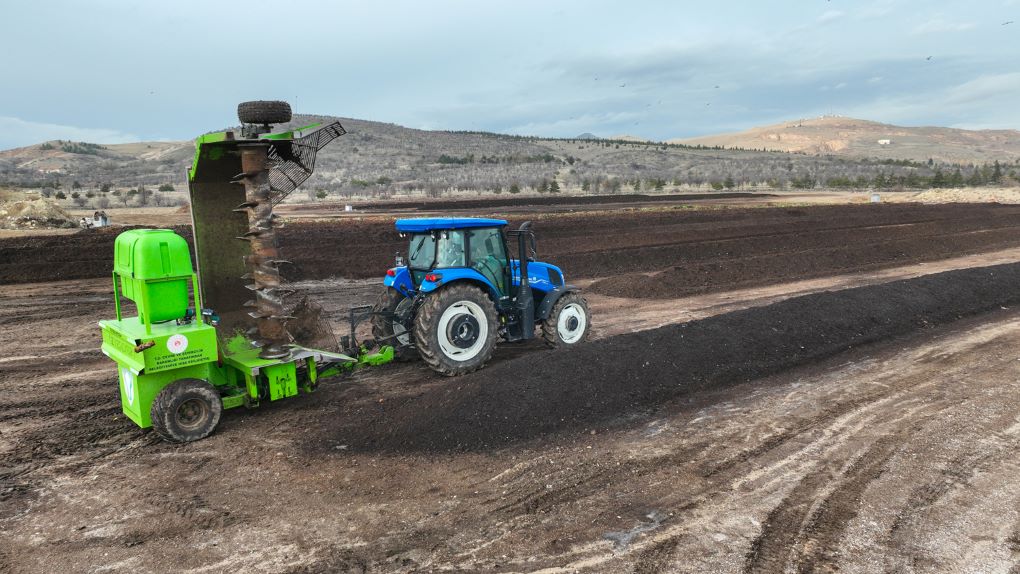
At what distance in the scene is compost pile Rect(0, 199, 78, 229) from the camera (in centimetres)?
2756

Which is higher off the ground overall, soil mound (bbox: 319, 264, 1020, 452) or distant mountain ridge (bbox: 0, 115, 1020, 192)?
distant mountain ridge (bbox: 0, 115, 1020, 192)

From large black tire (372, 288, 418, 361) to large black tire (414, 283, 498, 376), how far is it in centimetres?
71

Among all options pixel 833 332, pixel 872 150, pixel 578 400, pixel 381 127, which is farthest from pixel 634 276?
pixel 872 150

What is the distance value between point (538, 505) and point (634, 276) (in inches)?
450

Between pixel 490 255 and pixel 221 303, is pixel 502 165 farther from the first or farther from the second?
pixel 221 303

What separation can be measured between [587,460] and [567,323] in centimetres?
364

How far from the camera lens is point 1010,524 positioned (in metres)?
4.82

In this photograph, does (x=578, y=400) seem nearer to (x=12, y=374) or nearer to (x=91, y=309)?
(x=12, y=374)

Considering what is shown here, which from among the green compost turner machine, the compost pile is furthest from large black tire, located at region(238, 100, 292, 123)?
the compost pile

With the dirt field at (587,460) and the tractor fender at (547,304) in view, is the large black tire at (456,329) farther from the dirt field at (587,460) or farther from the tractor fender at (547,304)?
the tractor fender at (547,304)

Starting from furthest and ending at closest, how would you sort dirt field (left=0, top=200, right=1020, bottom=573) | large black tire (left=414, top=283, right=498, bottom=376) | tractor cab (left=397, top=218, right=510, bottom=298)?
tractor cab (left=397, top=218, right=510, bottom=298) < large black tire (left=414, top=283, right=498, bottom=376) < dirt field (left=0, top=200, right=1020, bottom=573)

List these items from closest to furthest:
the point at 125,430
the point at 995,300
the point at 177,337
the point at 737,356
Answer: the point at 177,337 < the point at 125,430 < the point at 737,356 < the point at 995,300

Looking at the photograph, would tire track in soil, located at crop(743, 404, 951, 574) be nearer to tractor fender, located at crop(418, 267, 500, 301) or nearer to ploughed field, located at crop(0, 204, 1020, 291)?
tractor fender, located at crop(418, 267, 500, 301)

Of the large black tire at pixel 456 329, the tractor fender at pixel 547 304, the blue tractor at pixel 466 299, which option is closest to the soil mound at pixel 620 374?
the large black tire at pixel 456 329
